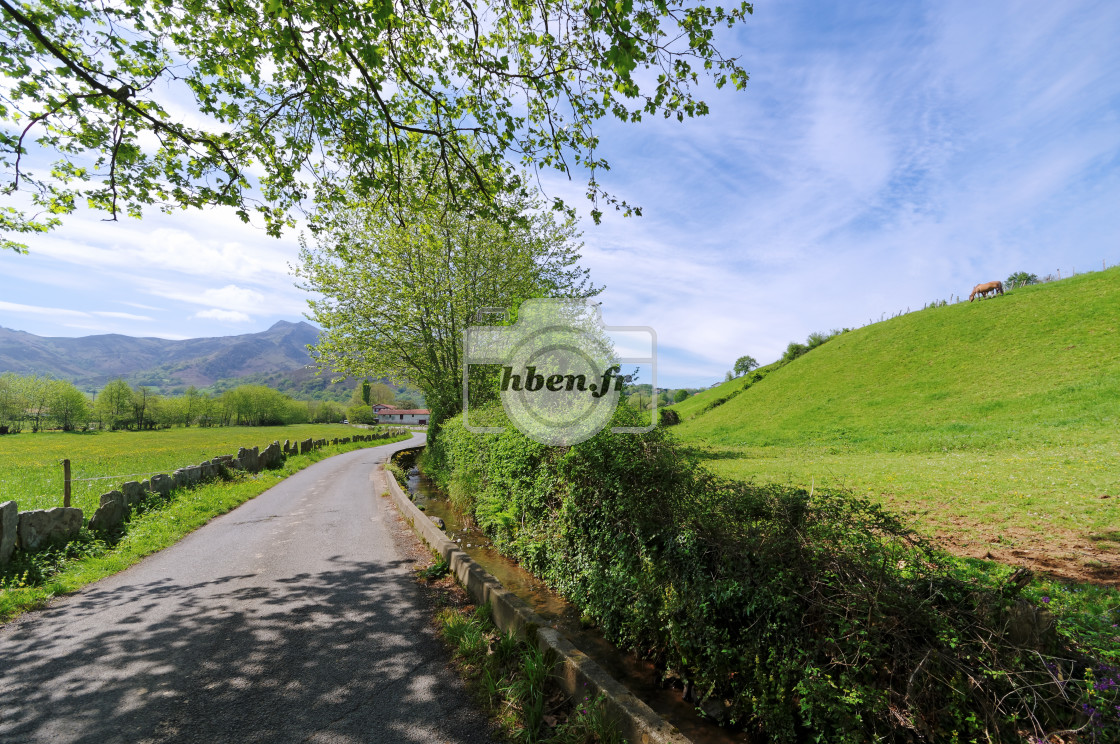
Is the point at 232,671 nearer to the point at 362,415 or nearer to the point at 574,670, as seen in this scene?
the point at 574,670

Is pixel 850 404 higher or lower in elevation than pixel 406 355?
lower

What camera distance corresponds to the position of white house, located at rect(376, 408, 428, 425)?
11344 centimetres

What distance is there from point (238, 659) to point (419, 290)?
Answer: 1353cm

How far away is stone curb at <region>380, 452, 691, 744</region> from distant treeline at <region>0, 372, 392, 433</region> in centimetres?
8021

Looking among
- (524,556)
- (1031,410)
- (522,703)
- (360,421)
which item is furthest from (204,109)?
(360,421)

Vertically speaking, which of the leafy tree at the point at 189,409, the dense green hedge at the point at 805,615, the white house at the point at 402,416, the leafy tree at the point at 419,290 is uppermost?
the leafy tree at the point at 419,290

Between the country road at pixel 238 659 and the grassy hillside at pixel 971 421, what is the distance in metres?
6.38

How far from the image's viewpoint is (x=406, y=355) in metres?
18.1

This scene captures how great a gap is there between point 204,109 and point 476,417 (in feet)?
23.0

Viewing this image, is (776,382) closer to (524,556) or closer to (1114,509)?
(1114,509)

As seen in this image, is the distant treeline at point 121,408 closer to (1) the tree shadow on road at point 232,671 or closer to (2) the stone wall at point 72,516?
(2) the stone wall at point 72,516

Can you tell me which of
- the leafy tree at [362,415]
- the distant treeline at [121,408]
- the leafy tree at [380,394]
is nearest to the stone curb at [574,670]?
the distant treeline at [121,408]

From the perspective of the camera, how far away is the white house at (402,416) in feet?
372

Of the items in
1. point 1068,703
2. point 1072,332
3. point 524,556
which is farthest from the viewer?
point 1072,332
